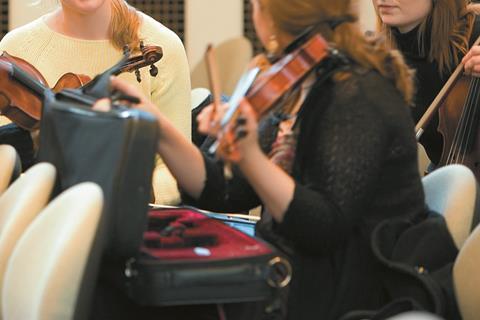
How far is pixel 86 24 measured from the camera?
318 centimetres

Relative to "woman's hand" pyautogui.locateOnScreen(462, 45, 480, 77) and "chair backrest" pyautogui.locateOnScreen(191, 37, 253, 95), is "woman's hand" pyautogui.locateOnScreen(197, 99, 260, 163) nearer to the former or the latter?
"woman's hand" pyautogui.locateOnScreen(462, 45, 480, 77)

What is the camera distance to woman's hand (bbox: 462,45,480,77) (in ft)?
9.51

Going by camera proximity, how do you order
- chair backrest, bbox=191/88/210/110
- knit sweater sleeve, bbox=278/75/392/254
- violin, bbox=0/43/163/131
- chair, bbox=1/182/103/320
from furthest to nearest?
chair backrest, bbox=191/88/210/110 → violin, bbox=0/43/163/131 → knit sweater sleeve, bbox=278/75/392/254 → chair, bbox=1/182/103/320

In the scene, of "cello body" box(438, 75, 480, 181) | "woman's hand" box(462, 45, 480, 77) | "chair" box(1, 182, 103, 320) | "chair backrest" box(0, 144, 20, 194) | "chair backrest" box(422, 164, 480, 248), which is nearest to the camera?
"chair" box(1, 182, 103, 320)

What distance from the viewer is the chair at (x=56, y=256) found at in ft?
6.00

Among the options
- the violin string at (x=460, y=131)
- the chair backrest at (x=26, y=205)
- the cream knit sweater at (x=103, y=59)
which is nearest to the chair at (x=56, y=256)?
the chair backrest at (x=26, y=205)

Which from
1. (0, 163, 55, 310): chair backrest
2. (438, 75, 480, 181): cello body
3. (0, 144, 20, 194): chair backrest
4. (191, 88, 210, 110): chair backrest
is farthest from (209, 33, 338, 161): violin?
(191, 88, 210, 110): chair backrest

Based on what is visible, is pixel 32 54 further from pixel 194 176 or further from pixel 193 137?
pixel 194 176

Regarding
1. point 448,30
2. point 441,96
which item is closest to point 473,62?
point 441,96

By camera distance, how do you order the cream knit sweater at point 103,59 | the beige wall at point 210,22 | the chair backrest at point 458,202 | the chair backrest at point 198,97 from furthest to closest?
1. the beige wall at point 210,22
2. the chair backrest at point 198,97
3. the cream knit sweater at point 103,59
4. the chair backrest at point 458,202

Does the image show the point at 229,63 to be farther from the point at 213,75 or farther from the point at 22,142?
the point at 213,75

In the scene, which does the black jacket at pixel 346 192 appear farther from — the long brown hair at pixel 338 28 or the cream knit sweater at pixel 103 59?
the cream knit sweater at pixel 103 59

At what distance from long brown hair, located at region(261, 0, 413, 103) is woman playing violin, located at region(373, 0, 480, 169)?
1.03 metres

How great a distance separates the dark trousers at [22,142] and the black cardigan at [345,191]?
2.83ft
